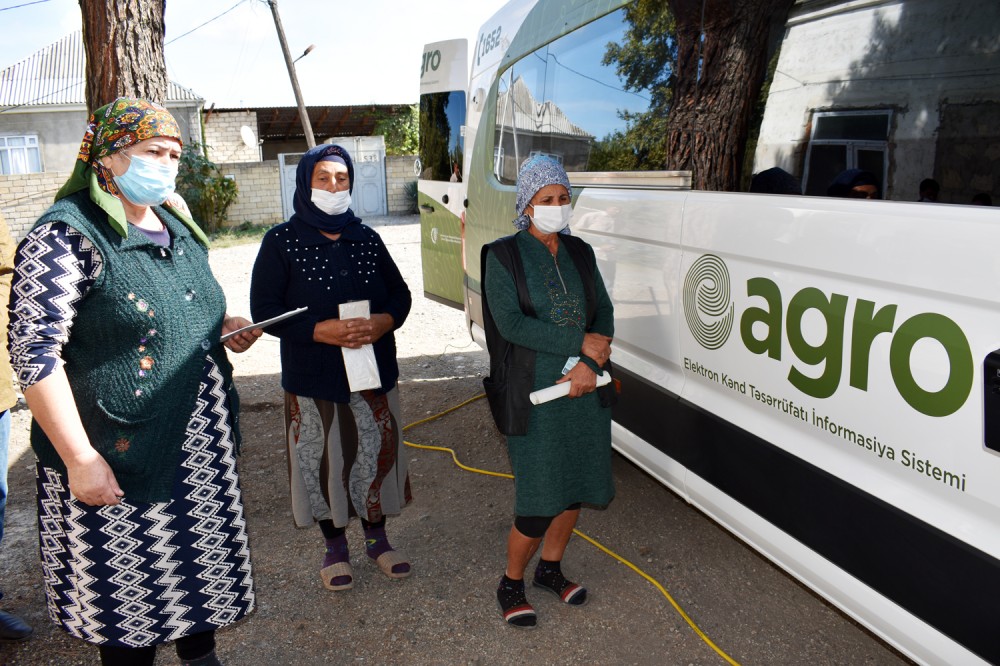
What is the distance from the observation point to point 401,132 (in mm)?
26516

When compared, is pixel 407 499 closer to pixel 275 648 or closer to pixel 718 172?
pixel 275 648

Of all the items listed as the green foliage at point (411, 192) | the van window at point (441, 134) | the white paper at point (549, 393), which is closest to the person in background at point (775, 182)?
the white paper at point (549, 393)

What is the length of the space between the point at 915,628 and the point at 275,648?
2143mm

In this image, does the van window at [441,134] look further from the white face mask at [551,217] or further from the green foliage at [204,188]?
the green foliage at [204,188]

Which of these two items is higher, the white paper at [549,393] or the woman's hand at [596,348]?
the woman's hand at [596,348]

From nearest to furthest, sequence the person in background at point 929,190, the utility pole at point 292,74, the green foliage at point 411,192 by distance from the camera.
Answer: the person in background at point 929,190 < the utility pole at point 292,74 < the green foliage at point 411,192

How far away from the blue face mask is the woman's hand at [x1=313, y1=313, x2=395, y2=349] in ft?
2.82

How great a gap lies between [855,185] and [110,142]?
1902 mm

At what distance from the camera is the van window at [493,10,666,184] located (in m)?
3.07

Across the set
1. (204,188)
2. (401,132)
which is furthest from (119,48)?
(401,132)

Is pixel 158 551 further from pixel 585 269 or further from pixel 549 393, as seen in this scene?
pixel 585 269

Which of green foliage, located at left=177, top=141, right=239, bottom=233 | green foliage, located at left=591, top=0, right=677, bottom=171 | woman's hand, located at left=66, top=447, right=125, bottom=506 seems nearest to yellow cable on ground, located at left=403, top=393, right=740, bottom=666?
green foliage, located at left=591, top=0, right=677, bottom=171

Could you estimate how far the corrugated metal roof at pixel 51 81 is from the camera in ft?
79.5

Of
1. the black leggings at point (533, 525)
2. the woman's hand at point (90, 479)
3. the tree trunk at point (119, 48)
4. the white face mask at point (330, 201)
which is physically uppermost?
the tree trunk at point (119, 48)
